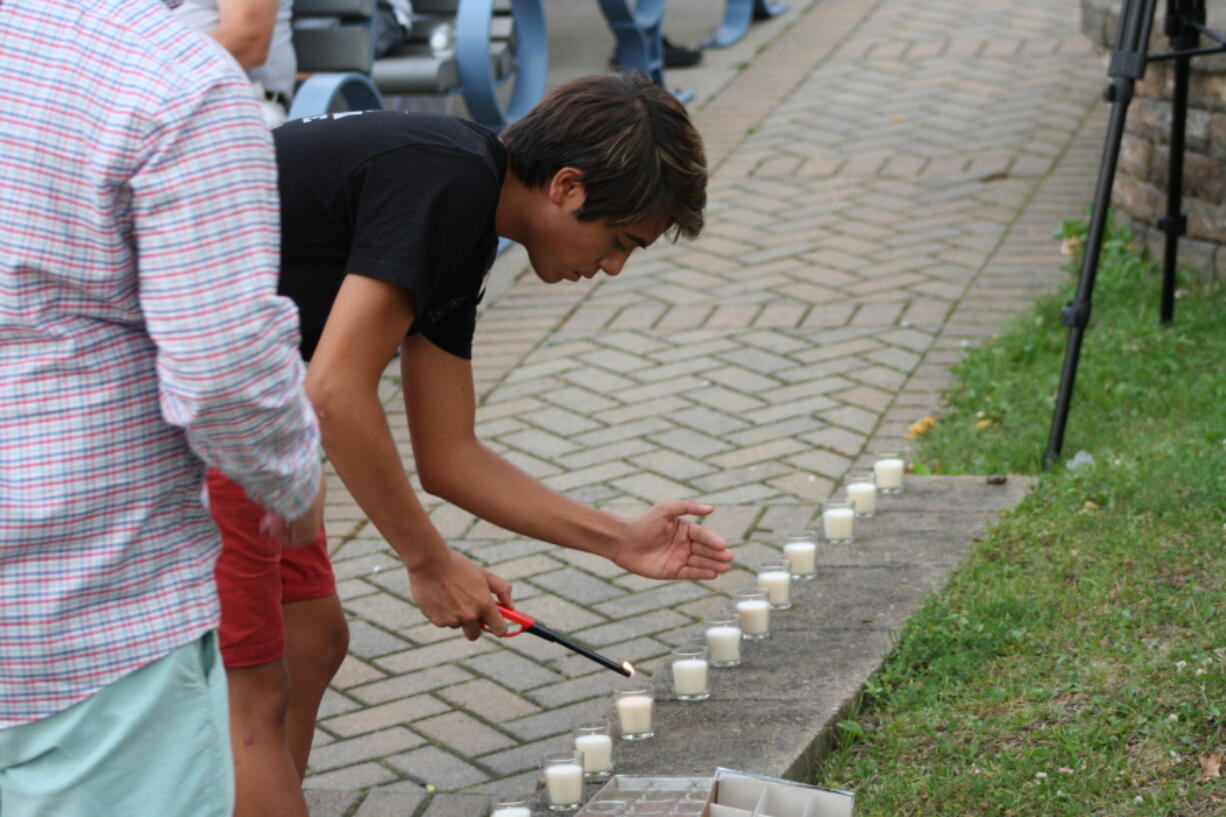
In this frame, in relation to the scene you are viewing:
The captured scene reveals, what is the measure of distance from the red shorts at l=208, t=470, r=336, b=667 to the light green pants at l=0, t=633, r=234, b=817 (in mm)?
675

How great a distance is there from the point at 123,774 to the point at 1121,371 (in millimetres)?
3908

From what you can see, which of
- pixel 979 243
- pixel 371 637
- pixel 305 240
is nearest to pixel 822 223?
pixel 979 243

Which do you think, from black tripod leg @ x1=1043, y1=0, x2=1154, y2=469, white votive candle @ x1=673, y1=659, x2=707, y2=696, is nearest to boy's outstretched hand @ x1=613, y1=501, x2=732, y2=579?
white votive candle @ x1=673, y1=659, x2=707, y2=696

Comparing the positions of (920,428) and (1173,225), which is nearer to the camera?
(920,428)

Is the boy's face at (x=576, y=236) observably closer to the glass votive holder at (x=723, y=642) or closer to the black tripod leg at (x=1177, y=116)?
the glass votive holder at (x=723, y=642)

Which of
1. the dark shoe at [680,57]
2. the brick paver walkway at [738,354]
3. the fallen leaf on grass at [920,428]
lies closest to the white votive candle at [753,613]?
the brick paver walkway at [738,354]

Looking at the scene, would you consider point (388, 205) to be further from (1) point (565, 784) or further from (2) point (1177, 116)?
(2) point (1177, 116)

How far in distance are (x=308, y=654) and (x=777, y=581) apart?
1230mm

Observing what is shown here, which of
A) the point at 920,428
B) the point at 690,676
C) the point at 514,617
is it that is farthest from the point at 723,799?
the point at 920,428

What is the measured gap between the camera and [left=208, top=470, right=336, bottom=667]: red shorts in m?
2.37

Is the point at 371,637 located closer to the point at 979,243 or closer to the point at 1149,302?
the point at 1149,302

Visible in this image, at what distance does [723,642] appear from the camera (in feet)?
10.8

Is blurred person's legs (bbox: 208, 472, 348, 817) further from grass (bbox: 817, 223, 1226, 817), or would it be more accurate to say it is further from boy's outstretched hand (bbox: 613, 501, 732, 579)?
grass (bbox: 817, 223, 1226, 817)

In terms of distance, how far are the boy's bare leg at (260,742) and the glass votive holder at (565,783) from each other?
0.57 metres
